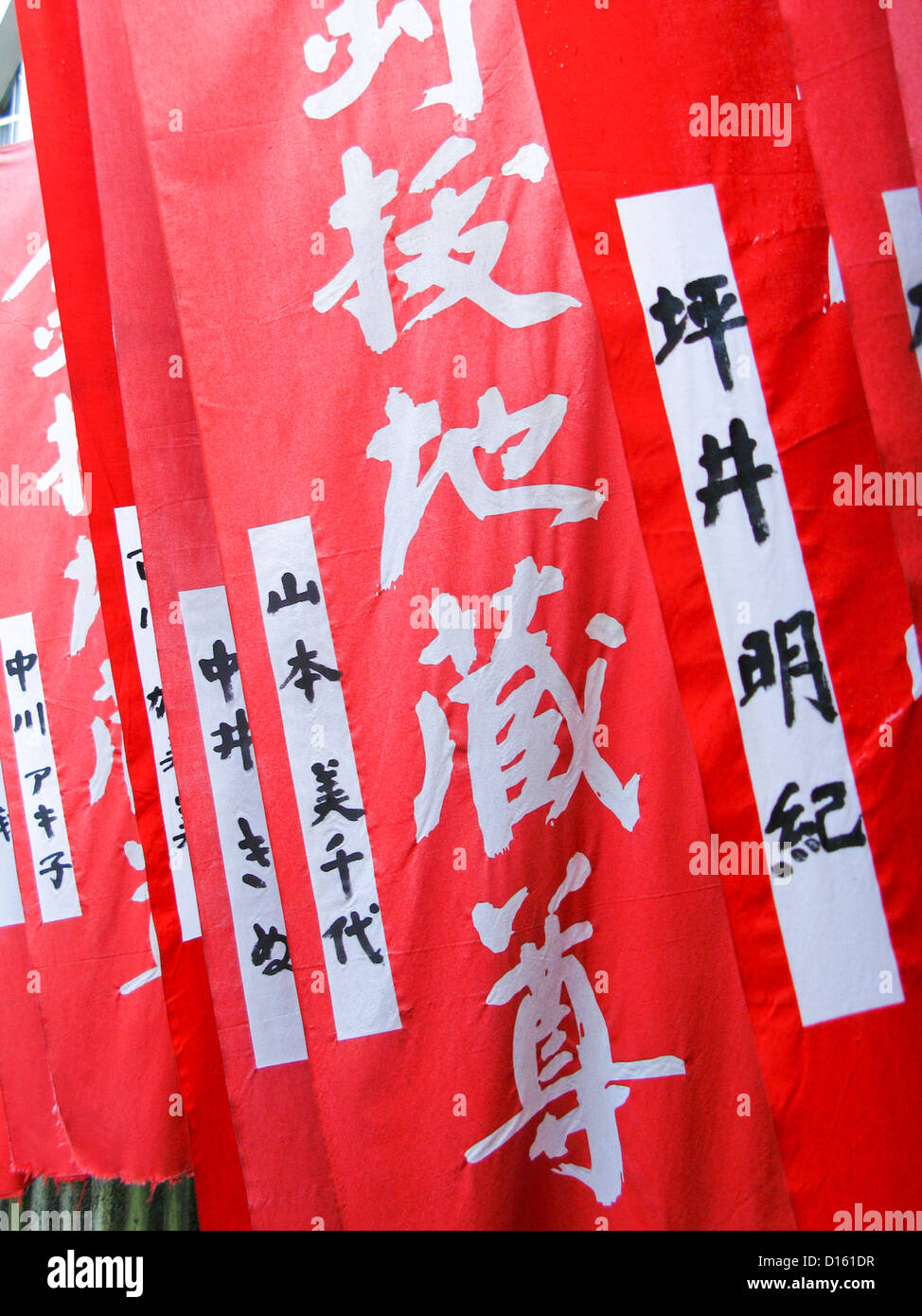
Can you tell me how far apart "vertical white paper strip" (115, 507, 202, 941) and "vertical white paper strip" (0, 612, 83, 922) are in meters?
0.80

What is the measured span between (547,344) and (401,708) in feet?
1.95

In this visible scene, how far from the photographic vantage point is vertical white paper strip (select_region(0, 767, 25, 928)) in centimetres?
379

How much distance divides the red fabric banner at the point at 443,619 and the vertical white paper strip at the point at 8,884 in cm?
265

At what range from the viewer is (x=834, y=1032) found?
131 cm

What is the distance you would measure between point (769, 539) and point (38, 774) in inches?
116

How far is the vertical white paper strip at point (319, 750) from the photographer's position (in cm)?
156

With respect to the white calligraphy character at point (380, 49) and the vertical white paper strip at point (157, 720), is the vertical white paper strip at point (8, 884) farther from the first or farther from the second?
the white calligraphy character at point (380, 49)

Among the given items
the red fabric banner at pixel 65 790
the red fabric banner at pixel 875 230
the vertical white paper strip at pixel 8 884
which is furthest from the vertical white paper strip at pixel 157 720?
the red fabric banner at pixel 875 230

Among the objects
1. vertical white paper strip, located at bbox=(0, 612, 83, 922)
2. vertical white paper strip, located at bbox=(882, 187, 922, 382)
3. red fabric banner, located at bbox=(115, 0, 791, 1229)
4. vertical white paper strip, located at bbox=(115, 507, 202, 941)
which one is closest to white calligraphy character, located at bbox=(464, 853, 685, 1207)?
red fabric banner, located at bbox=(115, 0, 791, 1229)

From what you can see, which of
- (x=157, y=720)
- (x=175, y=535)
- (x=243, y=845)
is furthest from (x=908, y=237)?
(x=157, y=720)

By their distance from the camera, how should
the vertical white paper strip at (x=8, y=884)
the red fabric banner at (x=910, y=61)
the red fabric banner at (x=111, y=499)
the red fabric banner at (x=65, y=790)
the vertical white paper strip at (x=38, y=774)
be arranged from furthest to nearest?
the vertical white paper strip at (x=8, y=884), the vertical white paper strip at (x=38, y=774), the red fabric banner at (x=65, y=790), the red fabric banner at (x=111, y=499), the red fabric banner at (x=910, y=61)

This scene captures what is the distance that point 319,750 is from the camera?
5.18ft

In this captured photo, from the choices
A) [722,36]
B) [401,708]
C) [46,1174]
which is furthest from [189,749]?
[46,1174]
